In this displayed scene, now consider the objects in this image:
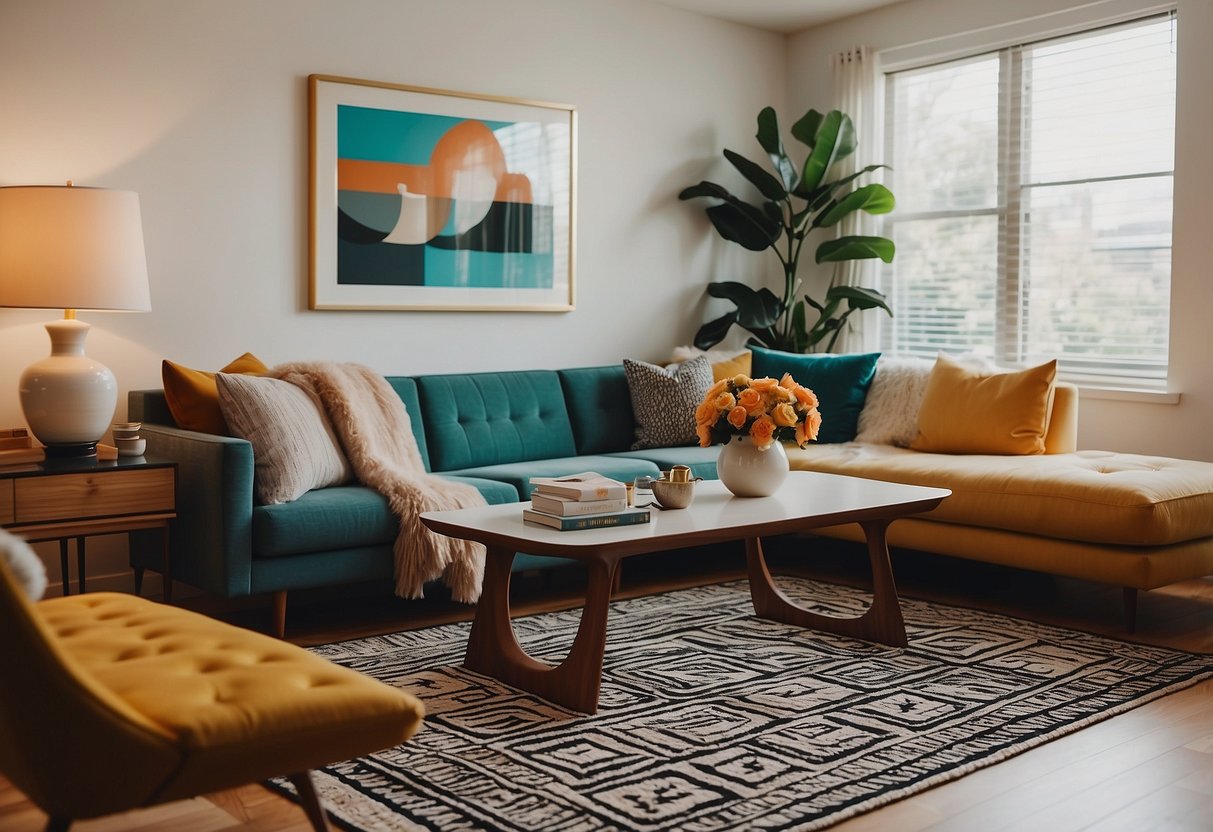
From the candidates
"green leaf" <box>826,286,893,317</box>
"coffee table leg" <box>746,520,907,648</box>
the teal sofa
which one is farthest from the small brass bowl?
"green leaf" <box>826,286,893,317</box>

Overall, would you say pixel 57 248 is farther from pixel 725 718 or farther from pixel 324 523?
pixel 725 718

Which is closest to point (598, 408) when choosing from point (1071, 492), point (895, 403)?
point (895, 403)

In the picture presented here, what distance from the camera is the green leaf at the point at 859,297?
565 centimetres

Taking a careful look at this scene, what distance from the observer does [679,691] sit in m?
3.08

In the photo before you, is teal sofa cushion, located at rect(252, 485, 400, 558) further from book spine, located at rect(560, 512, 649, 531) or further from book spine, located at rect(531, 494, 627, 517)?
book spine, located at rect(560, 512, 649, 531)

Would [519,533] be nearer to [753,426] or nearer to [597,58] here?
[753,426]

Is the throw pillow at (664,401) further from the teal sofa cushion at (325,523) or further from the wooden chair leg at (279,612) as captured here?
the wooden chair leg at (279,612)

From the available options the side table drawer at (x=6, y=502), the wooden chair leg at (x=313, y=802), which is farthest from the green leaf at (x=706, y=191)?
the wooden chair leg at (x=313, y=802)

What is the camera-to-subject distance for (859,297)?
564 centimetres

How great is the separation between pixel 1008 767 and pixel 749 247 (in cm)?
363

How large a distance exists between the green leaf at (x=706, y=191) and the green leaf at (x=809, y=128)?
0.48m

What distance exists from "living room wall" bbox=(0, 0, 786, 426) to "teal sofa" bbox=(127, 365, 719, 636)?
1.08 ft

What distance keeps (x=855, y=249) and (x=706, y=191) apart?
786 mm

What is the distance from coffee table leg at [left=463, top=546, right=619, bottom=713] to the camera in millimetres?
2885
